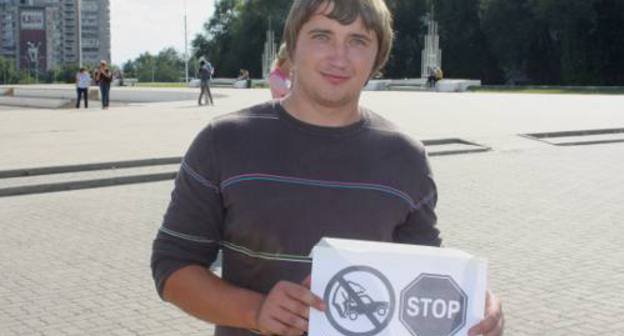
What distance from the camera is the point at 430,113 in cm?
2431

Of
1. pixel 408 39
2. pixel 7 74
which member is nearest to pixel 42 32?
pixel 7 74

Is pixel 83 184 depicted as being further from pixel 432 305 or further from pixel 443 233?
pixel 432 305

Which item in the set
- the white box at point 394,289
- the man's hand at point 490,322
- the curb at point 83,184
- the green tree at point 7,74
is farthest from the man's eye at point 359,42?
Answer: the green tree at point 7,74

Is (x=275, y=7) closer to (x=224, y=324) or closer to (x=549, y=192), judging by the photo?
(x=549, y=192)

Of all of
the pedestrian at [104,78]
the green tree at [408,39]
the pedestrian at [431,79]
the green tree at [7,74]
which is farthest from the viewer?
the green tree at [7,74]

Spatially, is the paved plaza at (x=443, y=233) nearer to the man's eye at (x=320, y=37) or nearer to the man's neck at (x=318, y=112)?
the man's neck at (x=318, y=112)

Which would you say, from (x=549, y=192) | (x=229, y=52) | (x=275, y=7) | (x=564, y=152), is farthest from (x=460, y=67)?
(x=549, y=192)

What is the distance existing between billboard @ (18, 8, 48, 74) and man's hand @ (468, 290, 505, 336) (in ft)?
584

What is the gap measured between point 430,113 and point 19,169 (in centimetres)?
1502

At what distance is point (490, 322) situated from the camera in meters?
1.96

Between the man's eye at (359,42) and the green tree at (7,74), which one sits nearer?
the man's eye at (359,42)

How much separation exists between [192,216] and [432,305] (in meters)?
0.68

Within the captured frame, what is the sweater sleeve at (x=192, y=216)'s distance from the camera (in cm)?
214

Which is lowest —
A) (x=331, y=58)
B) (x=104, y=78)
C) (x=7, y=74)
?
(x=7, y=74)
